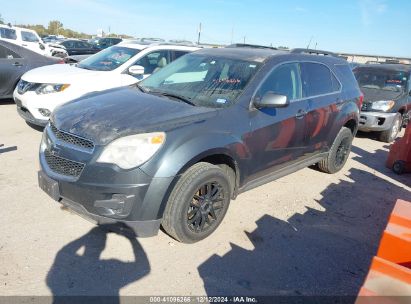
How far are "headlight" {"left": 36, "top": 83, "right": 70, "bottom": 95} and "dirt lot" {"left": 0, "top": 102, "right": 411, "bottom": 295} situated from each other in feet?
5.48

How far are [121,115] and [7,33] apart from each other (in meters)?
14.4

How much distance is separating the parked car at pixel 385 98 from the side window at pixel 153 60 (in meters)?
4.60

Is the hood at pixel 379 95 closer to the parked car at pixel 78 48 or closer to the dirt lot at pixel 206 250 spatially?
the dirt lot at pixel 206 250

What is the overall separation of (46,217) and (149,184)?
141 cm

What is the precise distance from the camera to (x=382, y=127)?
26.3ft

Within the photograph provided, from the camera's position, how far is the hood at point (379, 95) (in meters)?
8.21

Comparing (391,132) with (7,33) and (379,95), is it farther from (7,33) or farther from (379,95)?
(7,33)

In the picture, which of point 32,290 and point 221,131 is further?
point 221,131

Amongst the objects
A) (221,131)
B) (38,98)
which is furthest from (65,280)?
(38,98)

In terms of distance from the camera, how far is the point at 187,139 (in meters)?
3.05

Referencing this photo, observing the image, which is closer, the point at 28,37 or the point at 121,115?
the point at 121,115

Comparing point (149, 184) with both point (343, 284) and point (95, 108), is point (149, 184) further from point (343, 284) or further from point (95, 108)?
point (343, 284)

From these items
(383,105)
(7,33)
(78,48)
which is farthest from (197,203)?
(78,48)

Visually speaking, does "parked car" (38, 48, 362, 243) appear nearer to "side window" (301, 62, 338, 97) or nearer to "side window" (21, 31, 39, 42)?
"side window" (301, 62, 338, 97)
